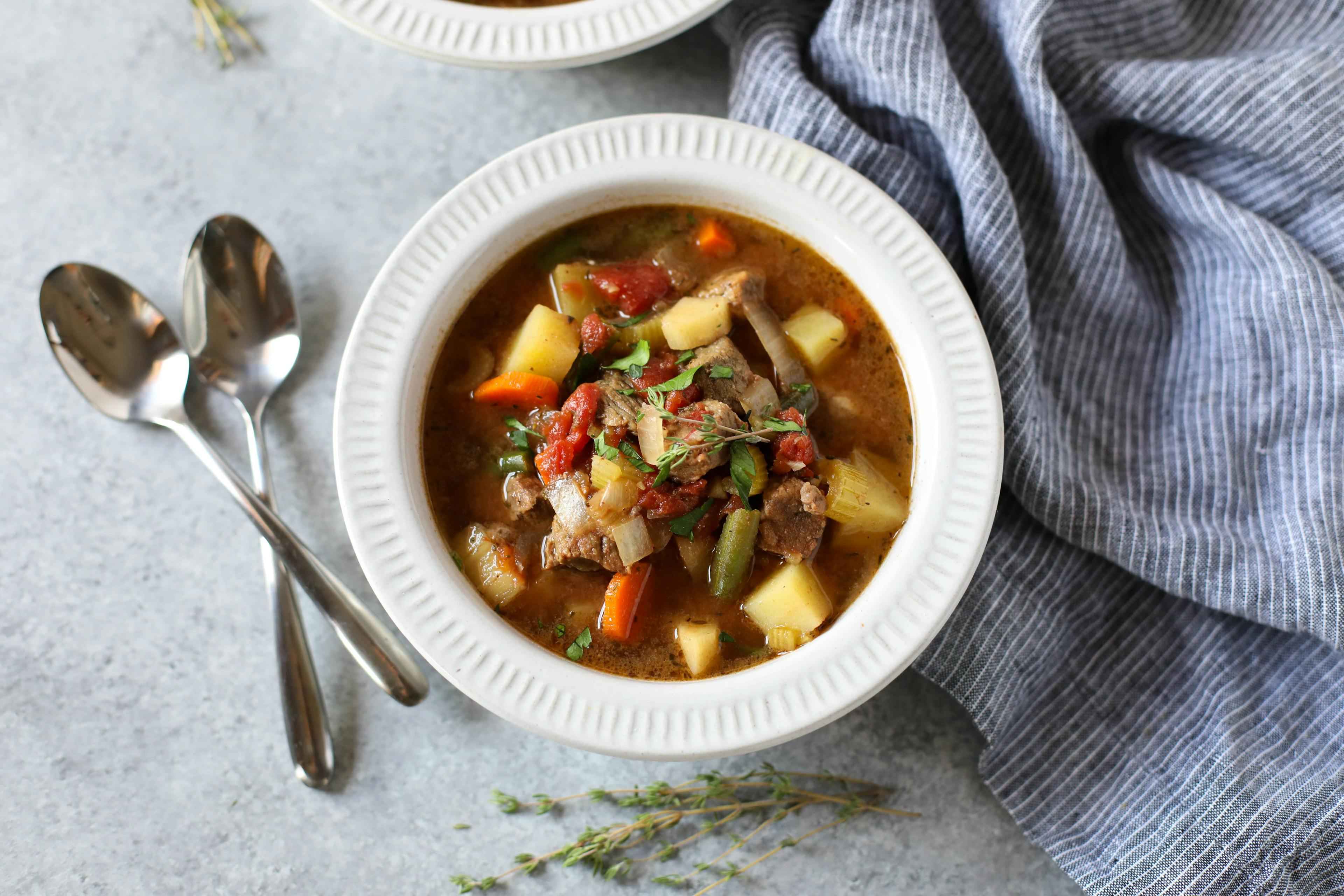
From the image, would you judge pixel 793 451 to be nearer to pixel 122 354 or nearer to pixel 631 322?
pixel 631 322

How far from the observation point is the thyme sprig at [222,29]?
3.40 meters

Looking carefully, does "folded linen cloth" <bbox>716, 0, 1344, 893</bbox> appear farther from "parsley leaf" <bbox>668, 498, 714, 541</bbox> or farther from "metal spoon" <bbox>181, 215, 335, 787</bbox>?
"metal spoon" <bbox>181, 215, 335, 787</bbox>

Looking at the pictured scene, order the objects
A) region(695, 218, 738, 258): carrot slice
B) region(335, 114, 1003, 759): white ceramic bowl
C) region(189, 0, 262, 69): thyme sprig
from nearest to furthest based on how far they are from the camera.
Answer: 1. region(335, 114, 1003, 759): white ceramic bowl
2. region(695, 218, 738, 258): carrot slice
3. region(189, 0, 262, 69): thyme sprig

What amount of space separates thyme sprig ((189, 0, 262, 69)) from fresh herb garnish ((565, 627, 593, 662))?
2.45 metres

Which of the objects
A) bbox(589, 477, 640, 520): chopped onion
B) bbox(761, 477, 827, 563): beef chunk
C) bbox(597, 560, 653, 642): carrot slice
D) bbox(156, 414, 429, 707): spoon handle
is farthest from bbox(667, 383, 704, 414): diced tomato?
bbox(156, 414, 429, 707): spoon handle

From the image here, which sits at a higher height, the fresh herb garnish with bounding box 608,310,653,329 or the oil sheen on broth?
the fresh herb garnish with bounding box 608,310,653,329

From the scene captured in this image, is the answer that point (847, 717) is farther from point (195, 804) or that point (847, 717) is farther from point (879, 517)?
point (195, 804)

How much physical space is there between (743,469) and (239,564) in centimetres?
181

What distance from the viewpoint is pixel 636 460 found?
8.59 ft

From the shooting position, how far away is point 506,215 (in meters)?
2.73

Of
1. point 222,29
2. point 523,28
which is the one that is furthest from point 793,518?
point 222,29

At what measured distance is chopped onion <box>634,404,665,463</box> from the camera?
102 inches

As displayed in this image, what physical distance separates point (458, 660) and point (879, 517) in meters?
1.22

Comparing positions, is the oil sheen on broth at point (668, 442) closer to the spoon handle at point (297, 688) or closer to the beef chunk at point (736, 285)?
the beef chunk at point (736, 285)
